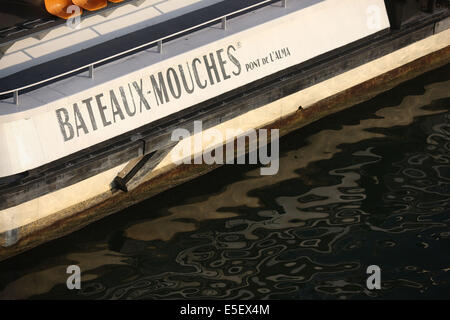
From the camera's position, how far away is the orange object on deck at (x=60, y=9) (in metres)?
21.4

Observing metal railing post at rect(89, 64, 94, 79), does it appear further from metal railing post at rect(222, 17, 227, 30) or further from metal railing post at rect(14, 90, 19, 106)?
metal railing post at rect(222, 17, 227, 30)

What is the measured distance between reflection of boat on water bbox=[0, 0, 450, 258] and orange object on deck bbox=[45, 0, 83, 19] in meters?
0.16

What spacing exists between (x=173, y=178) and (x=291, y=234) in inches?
113

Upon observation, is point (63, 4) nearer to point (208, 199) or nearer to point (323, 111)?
point (208, 199)

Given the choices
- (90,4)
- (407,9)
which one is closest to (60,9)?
(90,4)

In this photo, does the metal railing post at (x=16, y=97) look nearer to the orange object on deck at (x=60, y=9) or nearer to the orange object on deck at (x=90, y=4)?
the orange object on deck at (x=60, y=9)

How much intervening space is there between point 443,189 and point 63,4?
854 centimetres

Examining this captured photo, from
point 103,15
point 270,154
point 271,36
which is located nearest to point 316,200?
point 270,154

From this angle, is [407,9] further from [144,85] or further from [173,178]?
[144,85]

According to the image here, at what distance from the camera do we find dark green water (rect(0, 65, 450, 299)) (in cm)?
2003

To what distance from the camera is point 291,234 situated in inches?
846

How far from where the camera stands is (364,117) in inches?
1008

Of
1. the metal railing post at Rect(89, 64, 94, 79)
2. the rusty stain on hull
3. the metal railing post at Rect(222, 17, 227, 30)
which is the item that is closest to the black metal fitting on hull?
the rusty stain on hull

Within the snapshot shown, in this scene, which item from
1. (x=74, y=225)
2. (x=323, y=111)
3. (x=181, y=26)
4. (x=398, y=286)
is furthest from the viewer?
(x=323, y=111)
